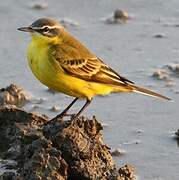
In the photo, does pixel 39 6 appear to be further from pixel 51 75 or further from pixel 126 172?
pixel 126 172

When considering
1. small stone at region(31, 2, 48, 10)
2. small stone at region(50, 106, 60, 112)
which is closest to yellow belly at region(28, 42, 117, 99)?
small stone at region(50, 106, 60, 112)

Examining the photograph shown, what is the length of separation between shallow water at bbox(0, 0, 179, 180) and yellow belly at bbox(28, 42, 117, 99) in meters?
0.91

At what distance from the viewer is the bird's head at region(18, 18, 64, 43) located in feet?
34.2

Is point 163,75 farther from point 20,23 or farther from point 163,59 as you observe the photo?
point 20,23

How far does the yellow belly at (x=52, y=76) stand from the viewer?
9.97 metres

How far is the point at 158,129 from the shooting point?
1128 centimetres

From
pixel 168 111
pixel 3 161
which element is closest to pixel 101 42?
pixel 168 111

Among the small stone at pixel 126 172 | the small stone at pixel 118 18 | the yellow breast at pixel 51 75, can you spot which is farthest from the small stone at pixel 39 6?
the small stone at pixel 126 172

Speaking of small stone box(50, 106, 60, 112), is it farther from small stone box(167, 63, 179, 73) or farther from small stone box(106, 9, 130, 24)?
small stone box(106, 9, 130, 24)

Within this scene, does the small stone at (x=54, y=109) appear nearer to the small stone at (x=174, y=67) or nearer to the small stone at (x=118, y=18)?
the small stone at (x=174, y=67)

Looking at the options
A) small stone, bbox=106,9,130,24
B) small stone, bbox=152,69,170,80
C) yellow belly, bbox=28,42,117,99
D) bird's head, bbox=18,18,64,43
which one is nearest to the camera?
yellow belly, bbox=28,42,117,99

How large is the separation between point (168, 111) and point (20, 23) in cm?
347

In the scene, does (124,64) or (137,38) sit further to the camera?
(137,38)

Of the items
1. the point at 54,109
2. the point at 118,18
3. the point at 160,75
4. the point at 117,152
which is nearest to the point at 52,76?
the point at 117,152
